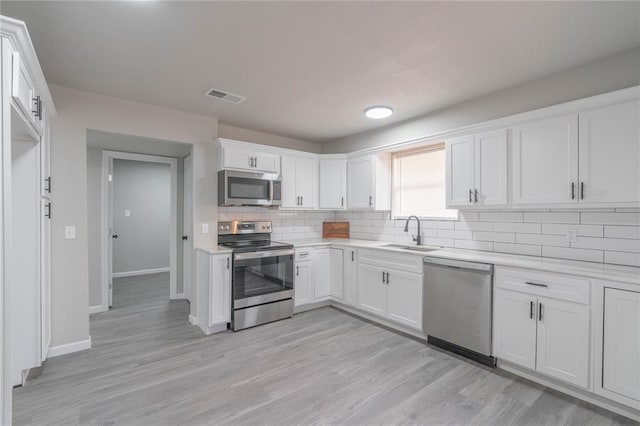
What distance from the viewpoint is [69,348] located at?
2867mm

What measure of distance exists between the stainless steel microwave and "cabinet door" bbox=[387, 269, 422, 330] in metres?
1.75

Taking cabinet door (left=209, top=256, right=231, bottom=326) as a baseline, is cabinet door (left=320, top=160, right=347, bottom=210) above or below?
above

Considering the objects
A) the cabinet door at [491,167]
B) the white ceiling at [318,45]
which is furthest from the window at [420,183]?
the white ceiling at [318,45]

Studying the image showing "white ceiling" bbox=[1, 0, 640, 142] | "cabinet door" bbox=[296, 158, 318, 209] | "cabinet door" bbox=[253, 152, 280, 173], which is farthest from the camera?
"cabinet door" bbox=[296, 158, 318, 209]

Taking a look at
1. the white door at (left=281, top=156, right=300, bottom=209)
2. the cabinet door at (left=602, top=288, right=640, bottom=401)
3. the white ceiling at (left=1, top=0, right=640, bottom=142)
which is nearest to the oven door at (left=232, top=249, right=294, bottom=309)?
the white door at (left=281, top=156, right=300, bottom=209)

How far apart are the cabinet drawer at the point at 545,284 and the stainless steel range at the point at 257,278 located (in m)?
2.29

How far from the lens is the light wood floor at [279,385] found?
6.56 feet

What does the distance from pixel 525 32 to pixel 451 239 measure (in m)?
2.09

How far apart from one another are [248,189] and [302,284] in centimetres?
140

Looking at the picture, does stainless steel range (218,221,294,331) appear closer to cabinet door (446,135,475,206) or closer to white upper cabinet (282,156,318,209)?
white upper cabinet (282,156,318,209)

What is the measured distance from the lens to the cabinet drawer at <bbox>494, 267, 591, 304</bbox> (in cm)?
214

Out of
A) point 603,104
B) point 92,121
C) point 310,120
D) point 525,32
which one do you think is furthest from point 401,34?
point 92,121

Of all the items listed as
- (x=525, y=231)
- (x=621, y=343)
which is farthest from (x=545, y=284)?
(x=525, y=231)

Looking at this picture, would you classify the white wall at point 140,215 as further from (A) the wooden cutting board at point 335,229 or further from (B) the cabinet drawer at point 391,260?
(B) the cabinet drawer at point 391,260
